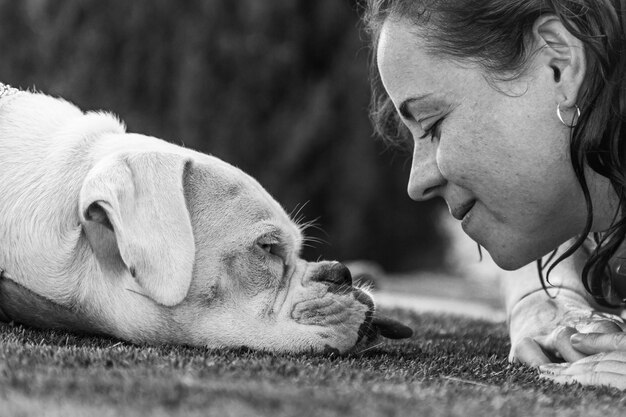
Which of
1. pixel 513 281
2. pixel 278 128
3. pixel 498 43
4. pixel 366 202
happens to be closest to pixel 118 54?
pixel 278 128

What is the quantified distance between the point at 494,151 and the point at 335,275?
575 mm

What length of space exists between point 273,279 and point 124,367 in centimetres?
71

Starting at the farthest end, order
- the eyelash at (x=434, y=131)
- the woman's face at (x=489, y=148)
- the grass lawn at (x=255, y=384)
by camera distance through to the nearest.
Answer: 1. the eyelash at (x=434, y=131)
2. the woman's face at (x=489, y=148)
3. the grass lawn at (x=255, y=384)

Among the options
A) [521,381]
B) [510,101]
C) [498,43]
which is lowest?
[521,381]

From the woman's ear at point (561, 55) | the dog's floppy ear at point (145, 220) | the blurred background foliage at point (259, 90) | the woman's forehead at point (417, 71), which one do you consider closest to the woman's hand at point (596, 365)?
the woman's ear at point (561, 55)

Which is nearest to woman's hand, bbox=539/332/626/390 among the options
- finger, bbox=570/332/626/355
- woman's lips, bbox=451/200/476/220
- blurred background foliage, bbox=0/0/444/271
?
finger, bbox=570/332/626/355

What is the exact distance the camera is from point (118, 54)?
7938mm

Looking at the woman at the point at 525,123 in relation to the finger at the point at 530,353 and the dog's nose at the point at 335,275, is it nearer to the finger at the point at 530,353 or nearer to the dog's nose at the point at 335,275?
the finger at the point at 530,353

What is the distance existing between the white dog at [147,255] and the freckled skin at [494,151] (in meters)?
0.43

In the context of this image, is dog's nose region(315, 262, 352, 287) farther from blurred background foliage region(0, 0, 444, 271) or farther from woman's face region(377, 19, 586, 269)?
blurred background foliage region(0, 0, 444, 271)

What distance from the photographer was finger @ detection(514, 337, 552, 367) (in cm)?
242

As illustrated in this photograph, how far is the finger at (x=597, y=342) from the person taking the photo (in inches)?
87.2

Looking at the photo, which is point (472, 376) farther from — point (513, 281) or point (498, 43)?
point (513, 281)

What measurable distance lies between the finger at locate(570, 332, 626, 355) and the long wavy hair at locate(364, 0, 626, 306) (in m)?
0.26
